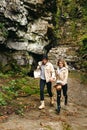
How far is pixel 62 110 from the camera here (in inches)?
497

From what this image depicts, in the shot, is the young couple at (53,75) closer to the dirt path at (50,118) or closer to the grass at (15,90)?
the dirt path at (50,118)

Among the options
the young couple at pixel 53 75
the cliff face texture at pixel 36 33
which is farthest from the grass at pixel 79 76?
the young couple at pixel 53 75

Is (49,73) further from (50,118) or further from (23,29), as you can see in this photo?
(23,29)

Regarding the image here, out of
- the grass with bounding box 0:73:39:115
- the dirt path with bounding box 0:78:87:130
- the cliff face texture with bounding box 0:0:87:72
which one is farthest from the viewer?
the cliff face texture with bounding box 0:0:87:72

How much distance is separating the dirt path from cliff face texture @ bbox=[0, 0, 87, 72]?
502 cm

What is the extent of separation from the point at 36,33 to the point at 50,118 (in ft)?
29.3

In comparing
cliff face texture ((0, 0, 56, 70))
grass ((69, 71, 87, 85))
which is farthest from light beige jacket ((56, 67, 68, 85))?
cliff face texture ((0, 0, 56, 70))

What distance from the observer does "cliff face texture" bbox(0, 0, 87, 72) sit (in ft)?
58.1

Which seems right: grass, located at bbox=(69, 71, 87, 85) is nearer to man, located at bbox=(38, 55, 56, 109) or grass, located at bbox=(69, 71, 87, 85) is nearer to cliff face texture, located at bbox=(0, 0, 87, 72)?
cliff face texture, located at bbox=(0, 0, 87, 72)

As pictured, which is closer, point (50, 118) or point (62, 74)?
point (50, 118)

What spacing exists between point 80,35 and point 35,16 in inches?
186

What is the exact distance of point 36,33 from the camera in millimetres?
19547

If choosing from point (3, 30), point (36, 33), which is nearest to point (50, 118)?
point (3, 30)

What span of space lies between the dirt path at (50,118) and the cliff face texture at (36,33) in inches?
198
